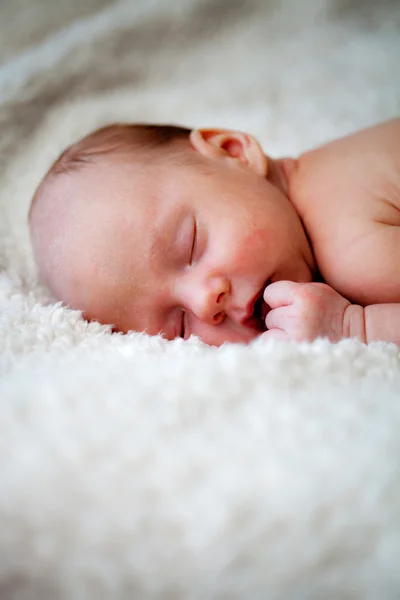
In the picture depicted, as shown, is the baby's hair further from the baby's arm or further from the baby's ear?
the baby's arm

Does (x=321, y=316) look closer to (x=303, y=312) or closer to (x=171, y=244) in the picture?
(x=303, y=312)

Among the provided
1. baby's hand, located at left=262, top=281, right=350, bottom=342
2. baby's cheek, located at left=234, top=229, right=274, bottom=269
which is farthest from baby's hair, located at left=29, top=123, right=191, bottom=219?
baby's hand, located at left=262, top=281, right=350, bottom=342

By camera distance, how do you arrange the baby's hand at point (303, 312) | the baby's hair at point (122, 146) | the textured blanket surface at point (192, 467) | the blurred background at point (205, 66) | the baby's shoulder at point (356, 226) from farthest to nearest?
the blurred background at point (205, 66)
the baby's hair at point (122, 146)
the baby's shoulder at point (356, 226)
the baby's hand at point (303, 312)
the textured blanket surface at point (192, 467)

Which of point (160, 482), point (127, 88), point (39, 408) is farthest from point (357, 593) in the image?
point (127, 88)

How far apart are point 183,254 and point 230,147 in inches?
14.3

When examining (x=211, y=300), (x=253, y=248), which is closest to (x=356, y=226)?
(x=253, y=248)

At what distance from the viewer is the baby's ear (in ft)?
3.82

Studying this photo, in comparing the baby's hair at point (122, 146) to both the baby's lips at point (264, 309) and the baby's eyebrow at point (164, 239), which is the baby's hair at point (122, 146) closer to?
the baby's eyebrow at point (164, 239)

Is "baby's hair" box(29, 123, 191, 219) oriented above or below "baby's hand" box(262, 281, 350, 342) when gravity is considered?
above

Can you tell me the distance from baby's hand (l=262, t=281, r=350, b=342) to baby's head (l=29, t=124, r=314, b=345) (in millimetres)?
Answer: 49

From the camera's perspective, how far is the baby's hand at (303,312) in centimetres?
88

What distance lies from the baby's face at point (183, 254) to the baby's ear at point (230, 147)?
0.38 feet

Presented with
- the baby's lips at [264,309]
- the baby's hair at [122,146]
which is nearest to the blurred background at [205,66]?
the baby's hair at [122,146]

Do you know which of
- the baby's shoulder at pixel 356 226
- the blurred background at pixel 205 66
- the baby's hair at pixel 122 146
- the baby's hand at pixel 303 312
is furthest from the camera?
the blurred background at pixel 205 66
